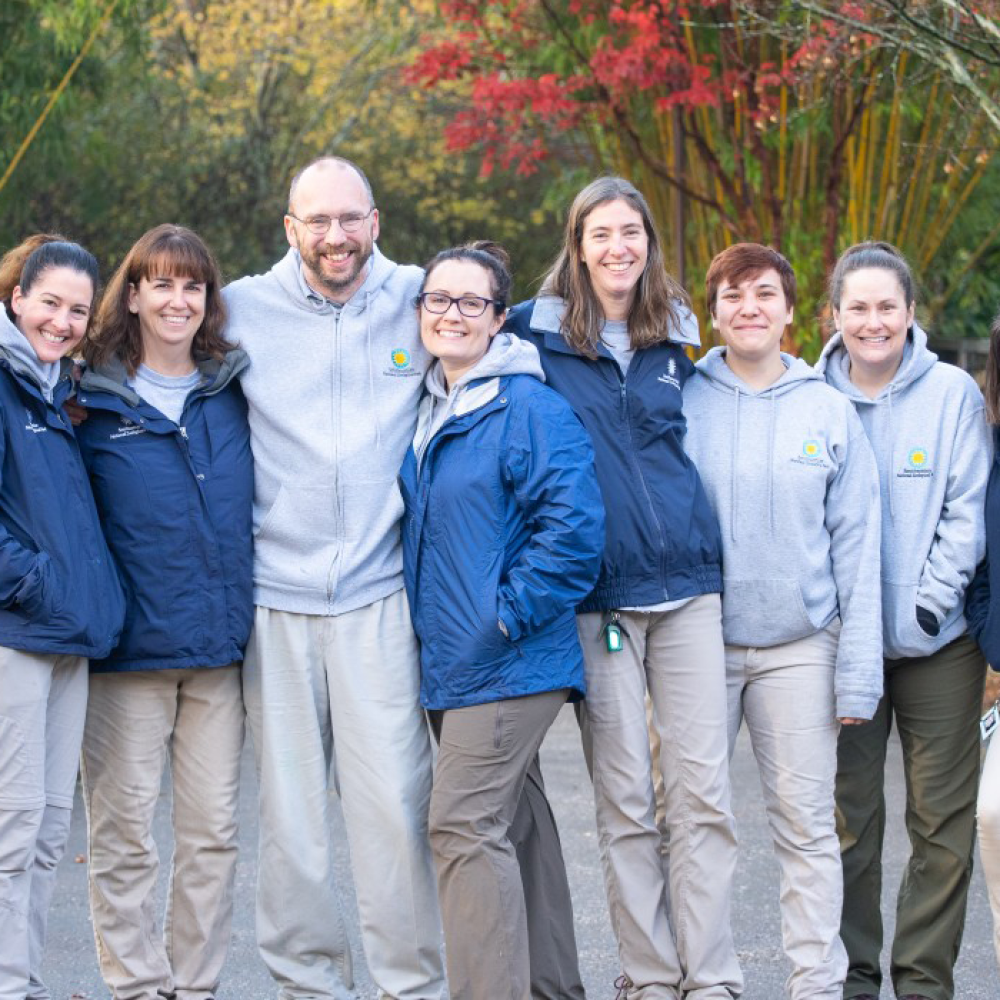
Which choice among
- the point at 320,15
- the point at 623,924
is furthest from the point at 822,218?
the point at 320,15

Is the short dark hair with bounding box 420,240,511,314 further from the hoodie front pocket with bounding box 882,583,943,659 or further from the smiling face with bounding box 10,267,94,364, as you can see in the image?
the hoodie front pocket with bounding box 882,583,943,659

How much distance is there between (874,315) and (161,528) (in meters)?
1.95

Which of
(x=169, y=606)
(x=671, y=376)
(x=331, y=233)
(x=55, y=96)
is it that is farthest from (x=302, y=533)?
(x=55, y=96)

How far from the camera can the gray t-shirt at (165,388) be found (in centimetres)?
397

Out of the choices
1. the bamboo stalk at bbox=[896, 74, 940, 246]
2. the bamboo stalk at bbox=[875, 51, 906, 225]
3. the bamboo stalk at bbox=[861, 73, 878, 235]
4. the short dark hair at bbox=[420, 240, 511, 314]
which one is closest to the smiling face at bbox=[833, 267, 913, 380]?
the short dark hair at bbox=[420, 240, 511, 314]

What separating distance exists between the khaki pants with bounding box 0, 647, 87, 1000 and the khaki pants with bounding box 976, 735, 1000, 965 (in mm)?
2270

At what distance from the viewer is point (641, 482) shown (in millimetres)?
3934

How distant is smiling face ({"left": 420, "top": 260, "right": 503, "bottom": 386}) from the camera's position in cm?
391

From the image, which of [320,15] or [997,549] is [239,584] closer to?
[997,549]

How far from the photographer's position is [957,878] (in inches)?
162

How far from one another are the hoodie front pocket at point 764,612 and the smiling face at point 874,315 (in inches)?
26.7

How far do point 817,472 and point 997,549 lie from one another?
0.50 meters

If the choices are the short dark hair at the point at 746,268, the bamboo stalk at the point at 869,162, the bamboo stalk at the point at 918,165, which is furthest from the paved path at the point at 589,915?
the bamboo stalk at the point at 918,165

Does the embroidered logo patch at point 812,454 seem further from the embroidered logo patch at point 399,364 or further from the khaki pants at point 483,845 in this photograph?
the embroidered logo patch at point 399,364
